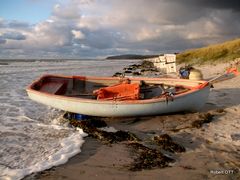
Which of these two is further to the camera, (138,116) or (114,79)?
(114,79)

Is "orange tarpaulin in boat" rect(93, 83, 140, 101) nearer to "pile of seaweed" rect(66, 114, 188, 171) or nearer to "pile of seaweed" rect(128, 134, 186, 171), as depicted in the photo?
"pile of seaweed" rect(66, 114, 188, 171)

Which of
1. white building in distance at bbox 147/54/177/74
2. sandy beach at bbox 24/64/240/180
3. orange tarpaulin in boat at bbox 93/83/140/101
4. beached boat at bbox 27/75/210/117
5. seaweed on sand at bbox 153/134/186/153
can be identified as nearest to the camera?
sandy beach at bbox 24/64/240/180

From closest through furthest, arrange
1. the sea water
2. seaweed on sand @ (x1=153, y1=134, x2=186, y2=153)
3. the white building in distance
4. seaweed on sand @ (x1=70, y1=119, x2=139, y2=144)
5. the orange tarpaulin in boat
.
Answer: the sea water, seaweed on sand @ (x1=153, y1=134, x2=186, y2=153), seaweed on sand @ (x1=70, y1=119, x2=139, y2=144), the orange tarpaulin in boat, the white building in distance

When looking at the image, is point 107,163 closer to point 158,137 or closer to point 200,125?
point 158,137

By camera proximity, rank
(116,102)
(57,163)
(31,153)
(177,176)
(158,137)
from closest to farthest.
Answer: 1. (177,176)
2. (57,163)
3. (31,153)
4. (158,137)
5. (116,102)

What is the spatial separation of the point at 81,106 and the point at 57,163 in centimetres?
439

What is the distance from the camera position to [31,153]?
755 cm

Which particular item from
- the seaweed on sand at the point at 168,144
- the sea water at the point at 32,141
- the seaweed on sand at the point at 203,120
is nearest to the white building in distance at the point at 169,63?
the sea water at the point at 32,141

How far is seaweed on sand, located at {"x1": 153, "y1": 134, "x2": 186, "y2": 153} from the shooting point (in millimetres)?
7624

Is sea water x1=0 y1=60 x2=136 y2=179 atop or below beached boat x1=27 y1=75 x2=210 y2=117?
below

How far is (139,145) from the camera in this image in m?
7.98

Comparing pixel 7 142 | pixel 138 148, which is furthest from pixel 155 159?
pixel 7 142

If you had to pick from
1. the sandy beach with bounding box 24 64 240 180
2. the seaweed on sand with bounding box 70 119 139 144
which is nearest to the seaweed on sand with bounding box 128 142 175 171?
the sandy beach with bounding box 24 64 240 180

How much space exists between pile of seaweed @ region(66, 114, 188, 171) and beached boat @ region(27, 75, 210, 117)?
84cm
